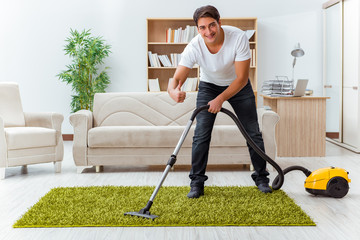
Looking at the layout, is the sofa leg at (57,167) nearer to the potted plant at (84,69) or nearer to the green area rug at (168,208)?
the green area rug at (168,208)

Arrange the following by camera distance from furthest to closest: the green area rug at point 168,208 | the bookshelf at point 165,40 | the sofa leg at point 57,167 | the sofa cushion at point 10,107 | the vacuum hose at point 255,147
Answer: the bookshelf at point 165,40
the sofa cushion at point 10,107
the sofa leg at point 57,167
the vacuum hose at point 255,147
the green area rug at point 168,208

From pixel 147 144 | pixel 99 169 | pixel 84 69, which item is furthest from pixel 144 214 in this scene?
pixel 84 69

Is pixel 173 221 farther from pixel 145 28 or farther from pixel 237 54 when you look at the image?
pixel 145 28

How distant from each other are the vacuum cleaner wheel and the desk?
6.08 ft

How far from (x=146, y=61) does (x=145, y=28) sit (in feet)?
1.48

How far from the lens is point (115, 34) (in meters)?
6.80

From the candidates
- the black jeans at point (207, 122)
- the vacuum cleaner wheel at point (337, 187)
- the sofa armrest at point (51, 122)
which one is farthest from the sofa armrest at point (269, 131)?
the sofa armrest at point (51, 122)

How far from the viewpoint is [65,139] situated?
688 centimetres

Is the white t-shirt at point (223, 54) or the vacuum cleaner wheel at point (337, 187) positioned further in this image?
the vacuum cleaner wheel at point (337, 187)

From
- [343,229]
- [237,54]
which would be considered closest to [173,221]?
[343,229]

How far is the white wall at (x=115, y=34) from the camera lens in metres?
6.75

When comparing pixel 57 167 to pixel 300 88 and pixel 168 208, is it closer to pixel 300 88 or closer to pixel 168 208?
pixel 168 208

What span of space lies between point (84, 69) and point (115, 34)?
2.29 feet

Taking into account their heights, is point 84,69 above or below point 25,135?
above
